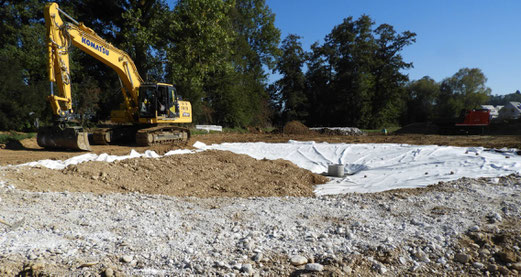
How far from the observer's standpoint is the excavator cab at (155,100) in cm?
1264

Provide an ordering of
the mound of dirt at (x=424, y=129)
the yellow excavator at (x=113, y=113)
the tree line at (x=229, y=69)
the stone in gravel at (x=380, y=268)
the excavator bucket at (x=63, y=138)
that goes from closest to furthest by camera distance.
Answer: the stone in gravel at (x=380, y=268)
the yellow excavator at (x=113, y=113)
the excavator bucket at (x=63, y=138)
the tree line at (x=229, y=69)
the mound of dirt at (x=424, y=129)

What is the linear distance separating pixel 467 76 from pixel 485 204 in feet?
177

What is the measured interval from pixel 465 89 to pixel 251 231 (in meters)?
56.0

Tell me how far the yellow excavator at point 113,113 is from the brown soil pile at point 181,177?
3773mm

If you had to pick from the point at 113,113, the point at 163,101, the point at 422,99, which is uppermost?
the point at 422,99

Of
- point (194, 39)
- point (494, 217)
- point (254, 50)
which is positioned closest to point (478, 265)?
point (494, 217)

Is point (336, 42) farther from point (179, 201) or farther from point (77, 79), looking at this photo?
point (179, 201)

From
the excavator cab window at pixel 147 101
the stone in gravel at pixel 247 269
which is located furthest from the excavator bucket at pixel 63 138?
the stone in gravel at pixel 247 269

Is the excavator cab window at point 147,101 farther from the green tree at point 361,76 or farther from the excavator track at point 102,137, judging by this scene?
the green tree at point 361,76

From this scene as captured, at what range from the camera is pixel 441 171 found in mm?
7934

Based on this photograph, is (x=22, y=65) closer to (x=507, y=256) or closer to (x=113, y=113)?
(x=113, y=113)

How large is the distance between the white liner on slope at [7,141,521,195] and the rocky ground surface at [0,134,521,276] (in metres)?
1.19

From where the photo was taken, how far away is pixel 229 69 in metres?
21.0

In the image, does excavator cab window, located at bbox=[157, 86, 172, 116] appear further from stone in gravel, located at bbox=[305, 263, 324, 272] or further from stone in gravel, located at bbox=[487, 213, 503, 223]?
Answer: stone in gravel, located at bbox=[487, 213, 503, 223]
